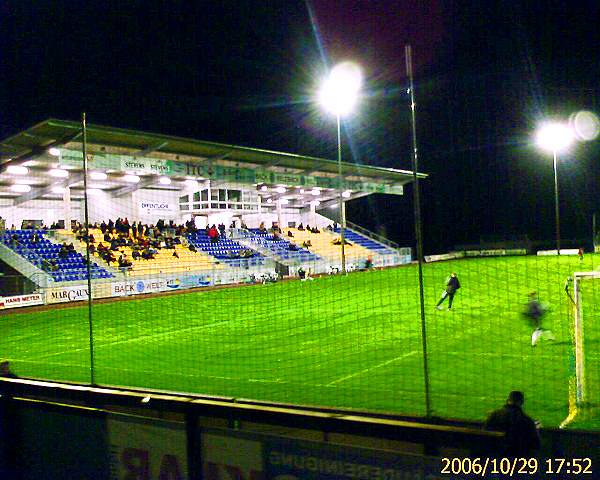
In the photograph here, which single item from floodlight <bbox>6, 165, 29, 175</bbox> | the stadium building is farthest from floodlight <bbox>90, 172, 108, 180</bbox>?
floodlight <bbox>6, 165, 29, 175</bbox>

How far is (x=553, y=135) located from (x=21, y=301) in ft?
112

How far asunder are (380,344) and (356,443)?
11.1 meters

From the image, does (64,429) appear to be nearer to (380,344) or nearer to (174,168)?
(380,344)

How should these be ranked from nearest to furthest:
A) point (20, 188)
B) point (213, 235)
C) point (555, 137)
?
point (20, 188), point (213, 235), point (555, 137)

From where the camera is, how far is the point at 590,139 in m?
50.3

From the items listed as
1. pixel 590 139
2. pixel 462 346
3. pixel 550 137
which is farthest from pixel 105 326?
pixel 590 139

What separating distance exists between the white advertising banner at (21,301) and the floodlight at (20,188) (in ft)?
25.8

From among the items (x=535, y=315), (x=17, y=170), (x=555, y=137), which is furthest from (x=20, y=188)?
(x=555, y=137)

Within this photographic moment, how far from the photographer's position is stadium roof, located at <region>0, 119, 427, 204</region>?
88.0ft

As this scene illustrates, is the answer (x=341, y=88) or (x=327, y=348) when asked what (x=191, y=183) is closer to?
(x=341, y=88)

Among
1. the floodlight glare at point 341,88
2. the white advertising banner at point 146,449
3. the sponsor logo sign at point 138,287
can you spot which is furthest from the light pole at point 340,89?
the white advertising banner at point 146,449

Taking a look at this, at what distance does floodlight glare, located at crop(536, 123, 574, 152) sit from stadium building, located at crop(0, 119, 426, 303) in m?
12.1
